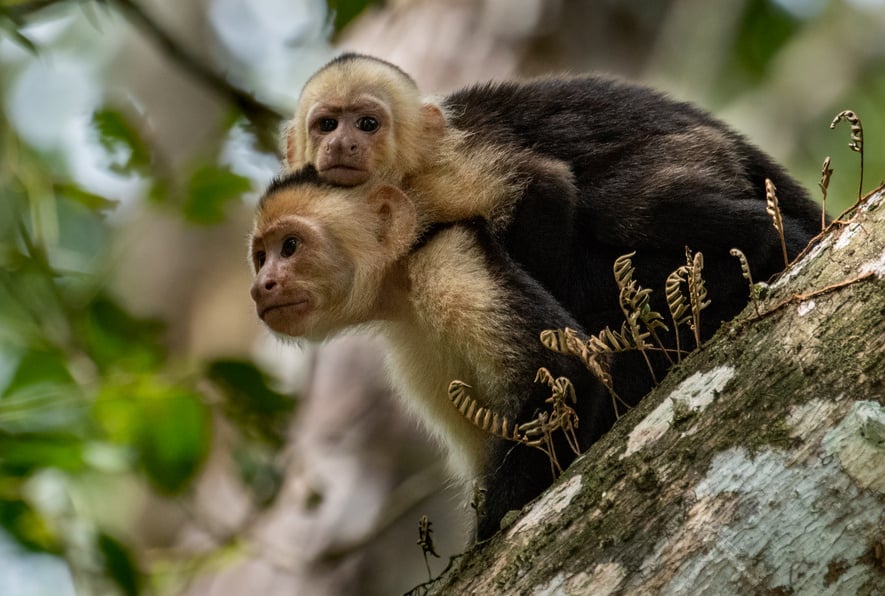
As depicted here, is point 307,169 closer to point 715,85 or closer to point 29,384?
point 29,384

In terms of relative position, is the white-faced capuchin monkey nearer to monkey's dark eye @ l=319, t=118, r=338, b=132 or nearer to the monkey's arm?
the monkey's arm

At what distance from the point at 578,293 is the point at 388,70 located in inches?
59.6

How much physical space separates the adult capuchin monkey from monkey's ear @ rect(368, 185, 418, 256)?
0.18 ft

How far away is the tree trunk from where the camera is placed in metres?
1.83

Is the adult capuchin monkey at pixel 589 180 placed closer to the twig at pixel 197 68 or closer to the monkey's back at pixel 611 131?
the monkey's back at pixel 611 131

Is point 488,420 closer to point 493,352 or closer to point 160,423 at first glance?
point 493,352

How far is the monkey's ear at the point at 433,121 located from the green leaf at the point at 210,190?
0.77 m

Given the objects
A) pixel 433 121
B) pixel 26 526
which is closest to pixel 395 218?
pixel 433 121

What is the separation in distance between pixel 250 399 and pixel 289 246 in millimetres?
875

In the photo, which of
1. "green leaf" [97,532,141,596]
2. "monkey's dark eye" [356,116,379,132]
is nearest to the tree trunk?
"green leaf" [97,532,141,596]

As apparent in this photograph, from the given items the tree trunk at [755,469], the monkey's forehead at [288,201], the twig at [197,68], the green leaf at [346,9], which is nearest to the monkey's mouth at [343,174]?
the monkey's forehead at [288,201]

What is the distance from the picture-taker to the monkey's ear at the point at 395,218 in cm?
340

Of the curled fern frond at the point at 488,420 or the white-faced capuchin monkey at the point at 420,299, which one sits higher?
the white-faced capuchin monkey at the point at 420,299

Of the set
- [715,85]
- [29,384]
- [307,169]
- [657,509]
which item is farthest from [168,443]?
[715,85]
